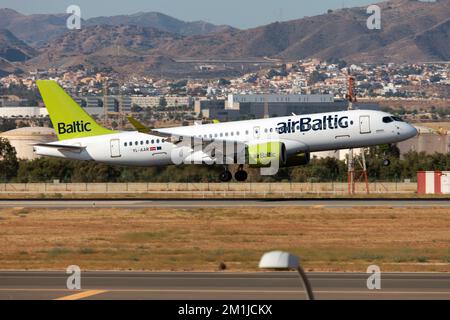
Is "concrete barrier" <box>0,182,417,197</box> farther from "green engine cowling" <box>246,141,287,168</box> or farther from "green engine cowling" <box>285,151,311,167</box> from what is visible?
"green engine cowling" <box>246,141,287,168</box>

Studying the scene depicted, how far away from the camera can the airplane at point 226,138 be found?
72500mm

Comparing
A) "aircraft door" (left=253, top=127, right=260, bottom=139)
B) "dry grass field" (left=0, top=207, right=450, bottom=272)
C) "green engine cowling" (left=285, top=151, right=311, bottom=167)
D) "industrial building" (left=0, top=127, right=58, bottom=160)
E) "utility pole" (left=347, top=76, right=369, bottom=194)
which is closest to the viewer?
"dry grass field" (left=0, top=207, right=450, bottom=272)

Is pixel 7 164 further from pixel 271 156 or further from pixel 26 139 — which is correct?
pixel 271 156

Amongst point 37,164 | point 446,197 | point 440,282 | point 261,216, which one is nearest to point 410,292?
point 440,282

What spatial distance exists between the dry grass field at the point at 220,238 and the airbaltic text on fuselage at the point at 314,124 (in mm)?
8779

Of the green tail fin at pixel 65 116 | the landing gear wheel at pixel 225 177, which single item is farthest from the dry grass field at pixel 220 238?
the green tail fin at pixel 65 116

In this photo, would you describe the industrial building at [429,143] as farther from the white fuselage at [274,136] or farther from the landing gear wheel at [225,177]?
the landing gear wheel at [225,177]

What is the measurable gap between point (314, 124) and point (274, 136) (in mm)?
2800

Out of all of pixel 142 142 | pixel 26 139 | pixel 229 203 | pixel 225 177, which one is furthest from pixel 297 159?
pixel 26 139

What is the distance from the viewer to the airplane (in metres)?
72.5

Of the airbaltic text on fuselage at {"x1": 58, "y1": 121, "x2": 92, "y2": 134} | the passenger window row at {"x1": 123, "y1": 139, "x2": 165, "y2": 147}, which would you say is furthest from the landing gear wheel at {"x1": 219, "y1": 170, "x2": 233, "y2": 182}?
the airbaltic text on fuselage at {"x1": 58, "y1": 121, "x2": 92, "y2": 134}

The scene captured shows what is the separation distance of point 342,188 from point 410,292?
6573 centimetres

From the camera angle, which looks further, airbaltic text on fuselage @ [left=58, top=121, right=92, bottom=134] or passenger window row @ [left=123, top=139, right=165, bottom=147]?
airbaltic text on fuselage @ [left=58, top=121, right=92, bottom=134]

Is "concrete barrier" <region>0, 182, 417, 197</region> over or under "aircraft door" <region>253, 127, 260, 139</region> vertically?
under
